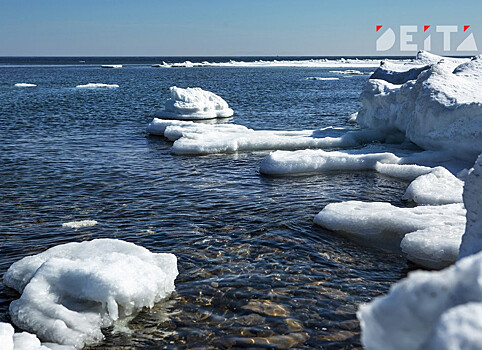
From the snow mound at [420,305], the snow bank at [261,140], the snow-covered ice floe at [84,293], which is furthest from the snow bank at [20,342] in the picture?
the snow bank at [261,140]

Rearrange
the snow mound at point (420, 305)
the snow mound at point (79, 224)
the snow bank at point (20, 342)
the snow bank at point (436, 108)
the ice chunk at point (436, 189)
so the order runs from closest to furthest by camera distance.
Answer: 1. the snow mound at point (420, 305)
2. the snow bank at point (20, 342)
3. the snow mound at point (79, 224)
4. the ice chunk at point (436, 189)
5. the snow bank at point (436, 108)

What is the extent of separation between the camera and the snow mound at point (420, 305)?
2.00 meters

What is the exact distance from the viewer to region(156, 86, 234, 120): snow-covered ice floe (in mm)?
21406

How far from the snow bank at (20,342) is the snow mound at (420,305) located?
10.9ft

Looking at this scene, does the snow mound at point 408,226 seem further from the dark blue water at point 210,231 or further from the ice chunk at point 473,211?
the ice chunk at point 473,211

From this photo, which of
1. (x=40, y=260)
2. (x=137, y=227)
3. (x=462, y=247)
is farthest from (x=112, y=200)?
(x=462, y=247)

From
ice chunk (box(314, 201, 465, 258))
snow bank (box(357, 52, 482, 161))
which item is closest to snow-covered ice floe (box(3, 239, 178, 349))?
ice chunk (box(314, 201, 465, 258))

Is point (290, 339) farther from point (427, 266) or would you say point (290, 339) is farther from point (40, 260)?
point (40, 260)

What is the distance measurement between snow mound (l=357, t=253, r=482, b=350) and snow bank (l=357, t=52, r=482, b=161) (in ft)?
31.0

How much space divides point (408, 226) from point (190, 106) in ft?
50.4

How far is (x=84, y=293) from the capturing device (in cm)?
511

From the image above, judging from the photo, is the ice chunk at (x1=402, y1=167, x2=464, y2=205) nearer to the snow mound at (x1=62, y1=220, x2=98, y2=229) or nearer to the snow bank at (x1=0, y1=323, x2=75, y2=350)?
the snow mound at (x1=62, y1=220, x2=98, y2=229)

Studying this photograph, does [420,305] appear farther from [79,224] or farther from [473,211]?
[79,224]

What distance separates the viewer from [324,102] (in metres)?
29.5
